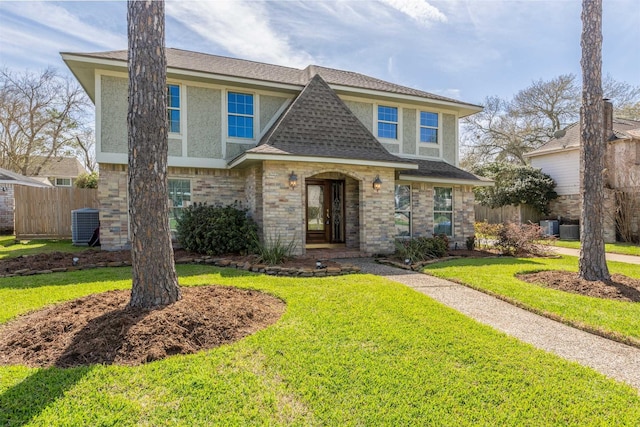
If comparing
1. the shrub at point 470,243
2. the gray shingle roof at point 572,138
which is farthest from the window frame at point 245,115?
the gray shingle roof at point 572,138

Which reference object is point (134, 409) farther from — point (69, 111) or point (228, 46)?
point (69, 111)

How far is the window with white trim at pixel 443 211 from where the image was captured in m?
12.6

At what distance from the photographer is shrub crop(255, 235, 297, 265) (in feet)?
26.9

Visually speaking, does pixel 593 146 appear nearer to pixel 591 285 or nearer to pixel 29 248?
pixel 591 285

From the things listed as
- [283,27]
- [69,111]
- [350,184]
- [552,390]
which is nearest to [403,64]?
[283,27]

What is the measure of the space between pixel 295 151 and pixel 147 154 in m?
5.25

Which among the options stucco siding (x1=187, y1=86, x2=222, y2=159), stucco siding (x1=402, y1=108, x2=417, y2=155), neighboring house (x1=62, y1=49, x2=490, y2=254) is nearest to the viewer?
neighboring house (x1=62, y1=49, x2=490, y2=254)

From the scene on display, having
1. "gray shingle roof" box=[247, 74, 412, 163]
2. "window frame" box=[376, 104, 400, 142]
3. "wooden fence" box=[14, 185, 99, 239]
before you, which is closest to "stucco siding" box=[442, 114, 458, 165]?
"window frame" box=[376, 104, 400, 142]

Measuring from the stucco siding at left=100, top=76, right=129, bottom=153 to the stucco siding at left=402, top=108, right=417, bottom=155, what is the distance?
9.70 m

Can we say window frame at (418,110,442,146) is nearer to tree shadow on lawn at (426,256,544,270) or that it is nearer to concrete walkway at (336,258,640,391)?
tree shadow on lawn at (426,256,544,270)

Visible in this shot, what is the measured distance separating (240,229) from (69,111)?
26.9 meters

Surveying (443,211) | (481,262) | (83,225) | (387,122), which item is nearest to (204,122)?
(83,225)

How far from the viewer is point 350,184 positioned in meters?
11.8

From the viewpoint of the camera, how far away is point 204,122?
10953 millimetres
